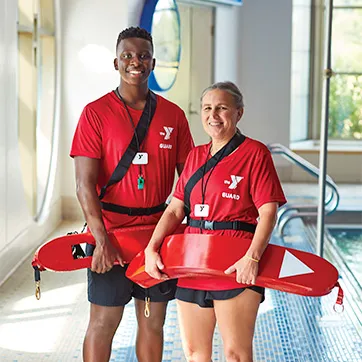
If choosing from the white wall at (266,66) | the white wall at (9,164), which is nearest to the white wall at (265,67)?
the white wall at (266,66)

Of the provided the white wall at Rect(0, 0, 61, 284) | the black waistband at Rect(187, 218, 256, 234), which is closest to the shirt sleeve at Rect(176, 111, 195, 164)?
the black waistband at Rect(187, 218, 256, 234)

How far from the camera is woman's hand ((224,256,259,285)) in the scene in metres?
2.26

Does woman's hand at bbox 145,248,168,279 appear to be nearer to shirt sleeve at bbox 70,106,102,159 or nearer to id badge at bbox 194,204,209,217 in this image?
id badge at bbox 194,204,209,217

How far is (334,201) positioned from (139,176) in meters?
4.24

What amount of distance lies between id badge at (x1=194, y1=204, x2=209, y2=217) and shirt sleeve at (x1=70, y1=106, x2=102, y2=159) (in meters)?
0.42

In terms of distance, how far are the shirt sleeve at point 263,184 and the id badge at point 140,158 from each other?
1.38 feet

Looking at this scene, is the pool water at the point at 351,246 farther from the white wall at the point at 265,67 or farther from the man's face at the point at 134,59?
the man's face at the point at 134,59

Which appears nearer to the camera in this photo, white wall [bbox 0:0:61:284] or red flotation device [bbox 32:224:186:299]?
red flotation device [bbox 32:224:186:299]

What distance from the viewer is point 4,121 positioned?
16.1ft

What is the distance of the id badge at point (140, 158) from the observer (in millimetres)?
2545

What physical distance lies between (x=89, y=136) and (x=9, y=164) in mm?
2642

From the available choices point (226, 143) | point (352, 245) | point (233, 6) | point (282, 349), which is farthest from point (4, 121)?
point (233, 6)

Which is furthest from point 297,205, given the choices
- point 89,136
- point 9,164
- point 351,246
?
point 89,136

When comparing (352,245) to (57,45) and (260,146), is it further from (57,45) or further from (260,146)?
(260,146)
